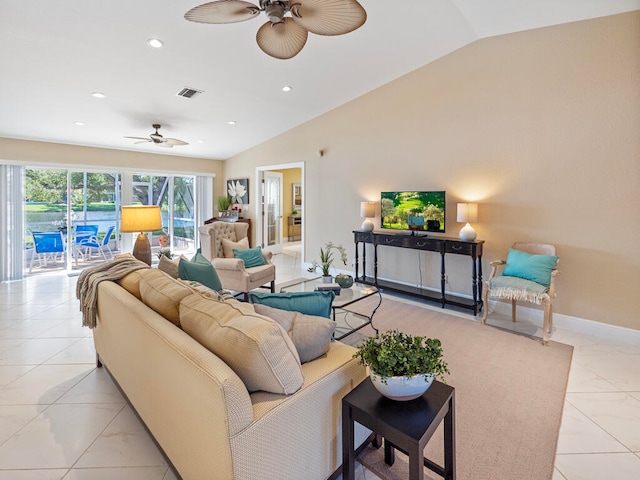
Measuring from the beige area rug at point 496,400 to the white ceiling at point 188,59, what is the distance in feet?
10.5

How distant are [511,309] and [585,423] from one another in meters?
2.02

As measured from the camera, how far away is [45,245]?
5898 millimetres

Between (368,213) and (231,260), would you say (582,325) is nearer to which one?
(368,213)

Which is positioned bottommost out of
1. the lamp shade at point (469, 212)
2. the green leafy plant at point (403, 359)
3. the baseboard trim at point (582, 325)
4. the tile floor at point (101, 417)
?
the tile floor at point (101, 417)

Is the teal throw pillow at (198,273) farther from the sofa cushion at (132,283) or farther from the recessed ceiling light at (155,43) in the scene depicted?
the recessed ceiling light at (155,43)

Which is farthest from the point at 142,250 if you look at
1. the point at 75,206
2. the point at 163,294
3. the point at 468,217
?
the point at 75,206

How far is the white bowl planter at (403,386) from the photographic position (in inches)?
50.6

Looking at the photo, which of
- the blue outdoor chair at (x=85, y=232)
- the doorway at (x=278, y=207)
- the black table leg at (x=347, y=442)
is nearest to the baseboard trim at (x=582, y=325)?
the black table leg at (x=347, y=442)

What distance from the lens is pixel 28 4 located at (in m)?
2.61

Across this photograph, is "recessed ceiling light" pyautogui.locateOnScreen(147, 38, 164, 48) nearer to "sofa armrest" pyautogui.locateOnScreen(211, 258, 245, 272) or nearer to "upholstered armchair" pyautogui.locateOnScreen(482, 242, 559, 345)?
"sofa armrest" pyautogui.locateOnScreen(211, 258, 245, 272)

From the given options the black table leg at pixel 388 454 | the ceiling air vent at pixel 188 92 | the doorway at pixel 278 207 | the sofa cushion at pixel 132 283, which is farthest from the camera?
the doorway at pixel 278 207

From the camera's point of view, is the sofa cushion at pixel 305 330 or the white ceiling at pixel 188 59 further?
the white ceiling at pixel 188 59

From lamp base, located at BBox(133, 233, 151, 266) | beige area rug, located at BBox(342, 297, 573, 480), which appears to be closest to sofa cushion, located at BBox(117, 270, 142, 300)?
lamp base, located at BBox(133, 233, 151, 266)

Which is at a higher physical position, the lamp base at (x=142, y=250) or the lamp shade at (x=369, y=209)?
the lamp shade at (x=369, y=209)
